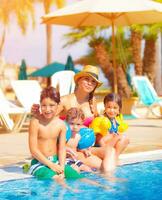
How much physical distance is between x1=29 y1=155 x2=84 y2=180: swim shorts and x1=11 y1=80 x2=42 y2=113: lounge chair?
5.99 meters

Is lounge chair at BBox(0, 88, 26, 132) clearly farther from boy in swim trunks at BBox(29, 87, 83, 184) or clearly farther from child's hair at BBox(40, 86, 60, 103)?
child's hair at BBox(40, 86, 60, 103)

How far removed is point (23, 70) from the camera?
69.6 ft

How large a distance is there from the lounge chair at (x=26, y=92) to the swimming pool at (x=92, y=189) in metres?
6.03

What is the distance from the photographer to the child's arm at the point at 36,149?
4977mm

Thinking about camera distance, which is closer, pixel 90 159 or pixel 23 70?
pixel 90 159

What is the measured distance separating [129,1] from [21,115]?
3.13m

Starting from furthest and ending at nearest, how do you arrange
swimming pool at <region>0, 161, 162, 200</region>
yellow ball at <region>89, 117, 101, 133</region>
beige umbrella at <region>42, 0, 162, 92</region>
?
beige umbrella at <region>42, 0, 162, 92</region>, yellow ball at <region>89, 117, 101, 133</region>, swimming pool at <region>0, 161, 162, 200</region>

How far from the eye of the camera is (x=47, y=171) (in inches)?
196

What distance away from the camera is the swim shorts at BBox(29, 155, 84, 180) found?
497cm

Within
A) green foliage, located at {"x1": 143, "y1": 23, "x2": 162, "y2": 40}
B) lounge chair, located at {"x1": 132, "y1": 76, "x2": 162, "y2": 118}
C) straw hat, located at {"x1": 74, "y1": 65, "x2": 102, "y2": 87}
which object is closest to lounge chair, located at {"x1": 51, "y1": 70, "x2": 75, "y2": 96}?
lounge chair, located at {"x1": 132, "y1": 76, "x2": 162, "y2": 118}

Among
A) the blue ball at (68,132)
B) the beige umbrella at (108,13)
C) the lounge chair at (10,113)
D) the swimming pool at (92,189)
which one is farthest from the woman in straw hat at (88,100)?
the lounge chair at (10,113)

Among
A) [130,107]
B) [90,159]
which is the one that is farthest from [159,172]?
[130,107]

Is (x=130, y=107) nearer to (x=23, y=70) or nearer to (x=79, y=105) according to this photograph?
(x=23, y=70)

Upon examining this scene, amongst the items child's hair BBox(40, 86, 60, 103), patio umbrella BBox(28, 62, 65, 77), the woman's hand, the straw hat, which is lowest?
patio umbrella BBox(28, 62, 65, 77)
